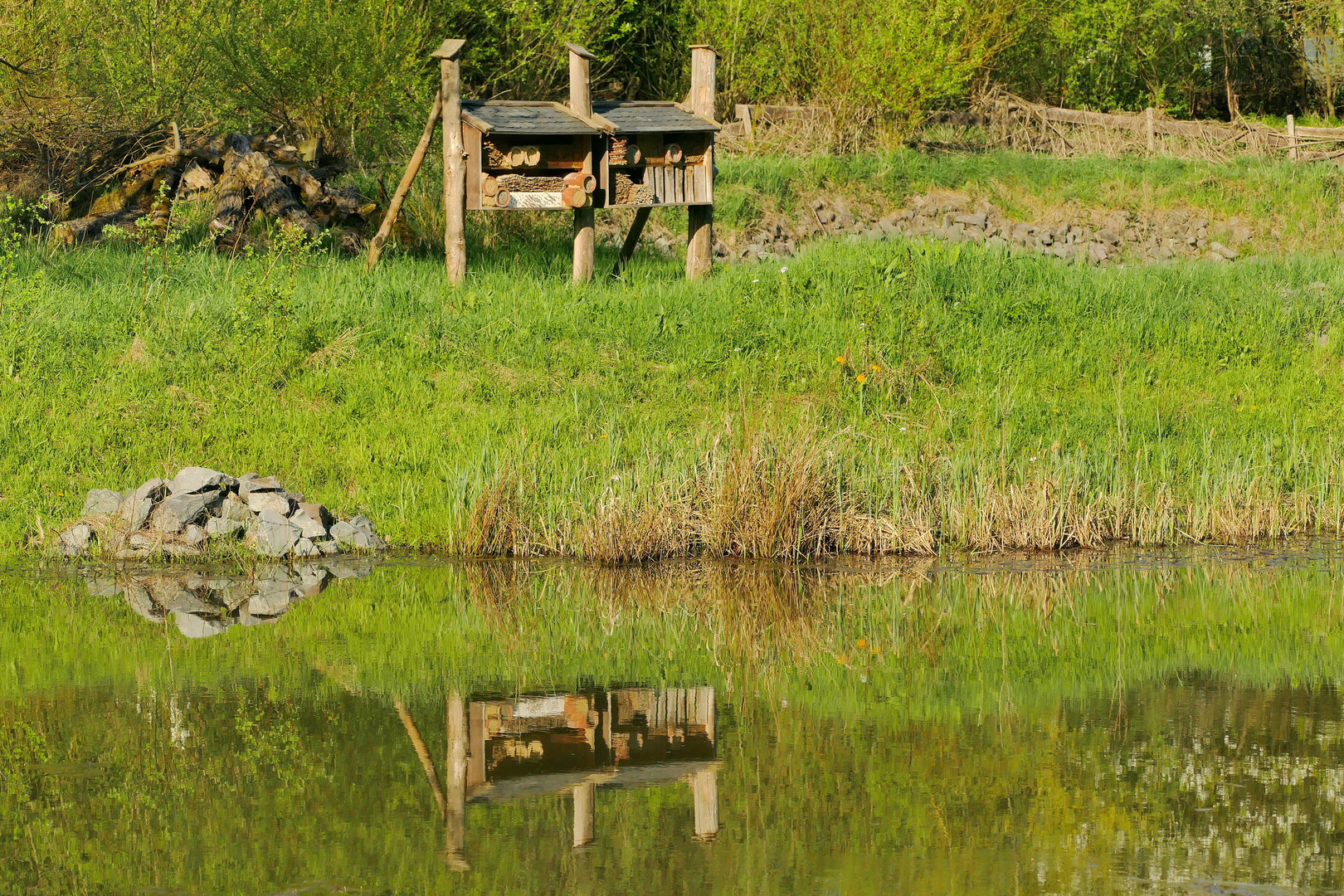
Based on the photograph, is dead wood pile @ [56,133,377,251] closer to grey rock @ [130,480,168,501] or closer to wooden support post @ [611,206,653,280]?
wooden support post @ [611,206,653,280]

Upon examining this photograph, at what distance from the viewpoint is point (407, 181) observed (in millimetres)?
15406

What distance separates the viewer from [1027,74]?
35.8 meters

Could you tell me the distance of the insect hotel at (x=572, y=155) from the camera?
48.8ft

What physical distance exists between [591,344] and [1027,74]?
24.7 meters

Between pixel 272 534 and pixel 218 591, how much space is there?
2.80ft

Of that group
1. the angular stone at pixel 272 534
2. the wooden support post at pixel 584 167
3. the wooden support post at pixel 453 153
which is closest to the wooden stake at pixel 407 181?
the wooden support post at pixel 453 153

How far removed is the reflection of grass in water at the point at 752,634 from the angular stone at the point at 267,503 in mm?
981

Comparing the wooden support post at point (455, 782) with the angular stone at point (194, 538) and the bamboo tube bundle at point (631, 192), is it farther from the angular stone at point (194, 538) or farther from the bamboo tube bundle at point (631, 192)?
the bamboo tube bundle at point (631, 192)

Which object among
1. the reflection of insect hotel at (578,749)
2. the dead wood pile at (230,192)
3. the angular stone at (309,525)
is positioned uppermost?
the dead wood pile at (230,192)

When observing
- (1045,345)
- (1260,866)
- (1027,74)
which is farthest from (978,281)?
(1027,74)

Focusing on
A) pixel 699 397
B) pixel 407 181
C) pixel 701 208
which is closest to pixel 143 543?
pixel 699 397

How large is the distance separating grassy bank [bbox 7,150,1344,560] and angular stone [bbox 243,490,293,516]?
64cm

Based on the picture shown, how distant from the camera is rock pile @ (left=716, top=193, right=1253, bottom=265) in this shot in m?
23.4

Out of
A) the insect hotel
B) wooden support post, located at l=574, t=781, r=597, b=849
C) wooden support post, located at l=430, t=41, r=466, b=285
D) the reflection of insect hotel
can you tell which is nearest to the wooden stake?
the insect hotel
